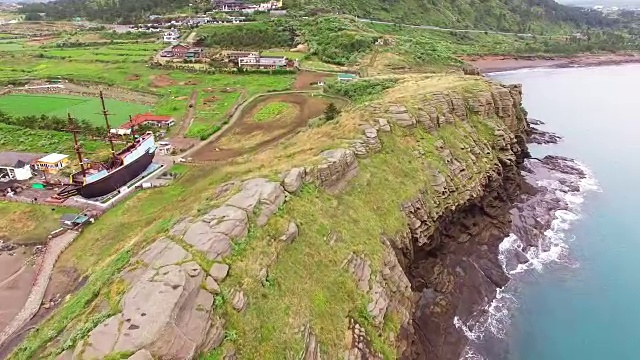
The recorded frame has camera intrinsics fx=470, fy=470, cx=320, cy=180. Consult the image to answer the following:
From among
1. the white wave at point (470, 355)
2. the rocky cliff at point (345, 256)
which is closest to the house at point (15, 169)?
the rocky cliff at point (345, 256)

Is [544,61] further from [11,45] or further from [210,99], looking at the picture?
[11,45]

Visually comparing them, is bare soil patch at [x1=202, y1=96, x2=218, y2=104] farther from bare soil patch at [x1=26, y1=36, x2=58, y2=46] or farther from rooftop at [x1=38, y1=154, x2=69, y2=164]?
bare soil patch at [x1=26, y1=36, x2=58, y2=46]

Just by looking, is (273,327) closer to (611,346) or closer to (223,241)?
(223,241)

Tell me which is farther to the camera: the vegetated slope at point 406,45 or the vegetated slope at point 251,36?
the vegetated slope at point 251,36

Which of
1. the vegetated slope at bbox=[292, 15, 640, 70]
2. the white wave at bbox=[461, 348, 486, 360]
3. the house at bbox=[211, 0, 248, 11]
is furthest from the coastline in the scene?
the white wave at bbox=[461, 348, 486, 360]

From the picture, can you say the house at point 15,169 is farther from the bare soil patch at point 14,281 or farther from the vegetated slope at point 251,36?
the vegetated slope at point 251,36
